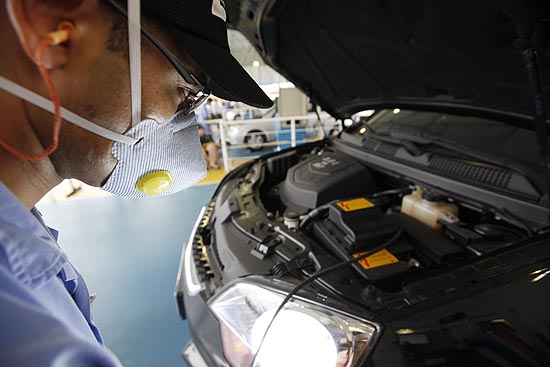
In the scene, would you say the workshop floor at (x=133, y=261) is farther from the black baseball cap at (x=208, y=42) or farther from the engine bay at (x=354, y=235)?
the black baseball cap at (x=208, y=42)

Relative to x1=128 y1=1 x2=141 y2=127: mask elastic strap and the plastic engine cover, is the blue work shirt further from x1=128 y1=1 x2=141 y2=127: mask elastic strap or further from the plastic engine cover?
the plastic engine cover

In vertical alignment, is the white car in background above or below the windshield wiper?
below

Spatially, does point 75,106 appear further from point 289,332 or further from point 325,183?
point 325,183

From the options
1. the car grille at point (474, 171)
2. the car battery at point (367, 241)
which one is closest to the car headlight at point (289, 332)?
the car battery at point (367, 241)

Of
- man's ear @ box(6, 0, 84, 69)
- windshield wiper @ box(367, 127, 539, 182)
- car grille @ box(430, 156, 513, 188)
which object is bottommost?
car grille @ box(430, 156, 513, 188)

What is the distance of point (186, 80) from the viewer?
2.03 ft

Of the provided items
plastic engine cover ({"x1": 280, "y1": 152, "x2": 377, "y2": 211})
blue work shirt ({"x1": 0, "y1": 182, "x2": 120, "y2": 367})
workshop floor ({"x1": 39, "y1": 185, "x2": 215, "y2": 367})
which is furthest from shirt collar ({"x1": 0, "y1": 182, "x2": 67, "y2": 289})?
workshop floor ({"x1": 39, "y1": 185, "x2": 215, "y2": 367})

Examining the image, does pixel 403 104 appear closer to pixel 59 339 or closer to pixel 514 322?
pixel 514 322

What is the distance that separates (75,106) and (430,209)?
4.33 feet

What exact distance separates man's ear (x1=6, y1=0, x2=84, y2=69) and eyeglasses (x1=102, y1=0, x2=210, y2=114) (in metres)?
0.07

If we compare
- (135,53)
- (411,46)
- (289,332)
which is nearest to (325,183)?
(411,46)

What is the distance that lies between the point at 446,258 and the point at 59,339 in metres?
1.12

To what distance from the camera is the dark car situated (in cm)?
71

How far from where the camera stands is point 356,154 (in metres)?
1.94
